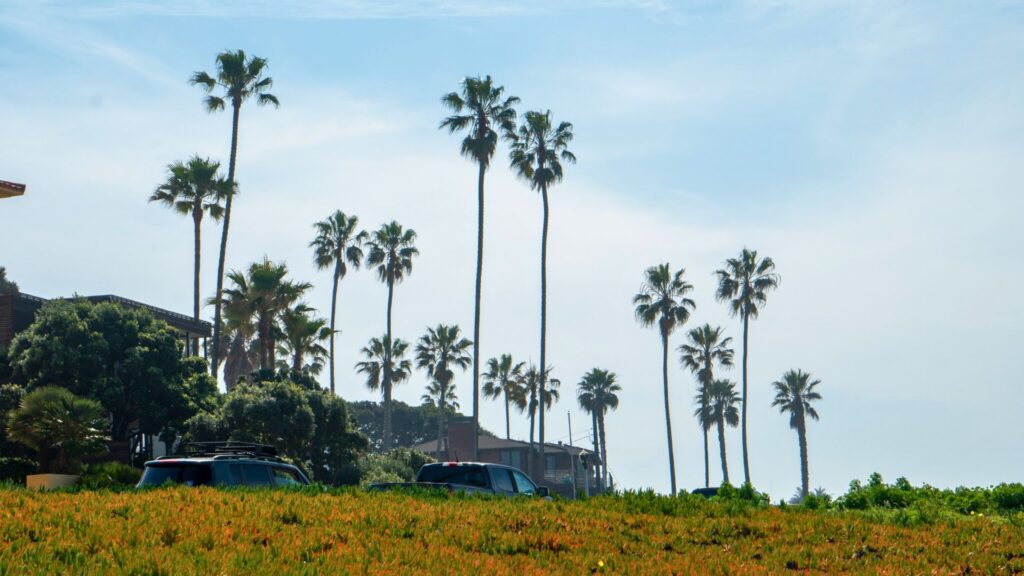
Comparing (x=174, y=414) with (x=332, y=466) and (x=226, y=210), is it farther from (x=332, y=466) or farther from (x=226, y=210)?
(x=226, y=210)

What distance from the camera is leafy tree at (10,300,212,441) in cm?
4459

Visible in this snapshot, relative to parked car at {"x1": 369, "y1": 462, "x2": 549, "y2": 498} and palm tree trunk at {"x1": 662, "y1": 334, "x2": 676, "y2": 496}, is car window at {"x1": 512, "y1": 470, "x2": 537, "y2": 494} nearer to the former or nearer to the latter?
parked car at {"x1": 369, "y1": 462, "x2": 549, "y2": 498}

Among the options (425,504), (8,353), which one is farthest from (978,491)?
(8,353)

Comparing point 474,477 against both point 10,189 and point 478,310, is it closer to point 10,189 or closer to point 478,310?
point 10,189

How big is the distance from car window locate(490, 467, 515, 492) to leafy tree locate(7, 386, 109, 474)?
69.4ft

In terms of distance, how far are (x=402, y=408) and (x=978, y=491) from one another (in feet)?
373

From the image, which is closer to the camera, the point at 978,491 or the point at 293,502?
the point at 293,502

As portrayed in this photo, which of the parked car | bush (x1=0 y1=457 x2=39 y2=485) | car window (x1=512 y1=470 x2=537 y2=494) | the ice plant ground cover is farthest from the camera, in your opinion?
bush (x1=0 y1=457 x2=39 y2=485)

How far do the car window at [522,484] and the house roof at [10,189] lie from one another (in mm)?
15208

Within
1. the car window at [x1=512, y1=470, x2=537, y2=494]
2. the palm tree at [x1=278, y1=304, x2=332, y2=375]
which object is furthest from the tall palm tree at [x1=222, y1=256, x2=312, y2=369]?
the car window at [x1=512, y1=470, x2=537, y2=494]

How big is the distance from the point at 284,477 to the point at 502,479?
191 inches

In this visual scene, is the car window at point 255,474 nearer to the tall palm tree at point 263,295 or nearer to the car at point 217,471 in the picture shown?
the car at point 217,471

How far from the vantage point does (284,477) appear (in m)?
19.0

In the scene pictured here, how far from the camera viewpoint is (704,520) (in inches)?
651
